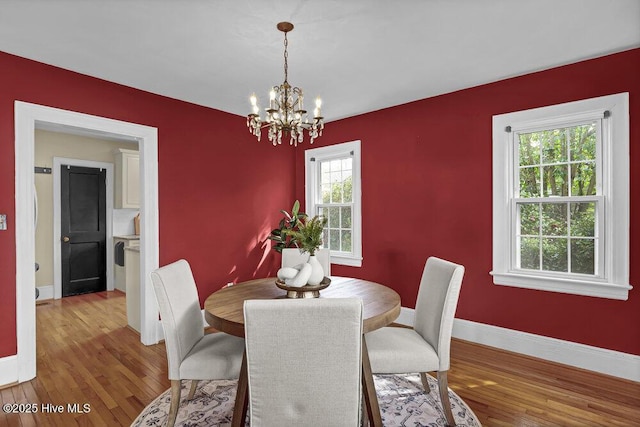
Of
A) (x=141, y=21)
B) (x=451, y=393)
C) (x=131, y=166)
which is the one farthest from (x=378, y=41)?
(x=131, y=166)

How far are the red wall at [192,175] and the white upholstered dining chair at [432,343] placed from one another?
2.41 m

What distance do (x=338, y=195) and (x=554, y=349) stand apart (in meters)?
2.80

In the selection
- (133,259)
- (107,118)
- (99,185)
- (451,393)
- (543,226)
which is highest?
(107,118)

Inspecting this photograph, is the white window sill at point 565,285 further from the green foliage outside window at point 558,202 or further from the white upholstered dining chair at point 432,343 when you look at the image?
the white upholstered dining chair at point 432,343

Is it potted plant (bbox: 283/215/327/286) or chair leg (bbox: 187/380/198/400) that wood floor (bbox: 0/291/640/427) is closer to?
chair leg (bbox: 187/380/198/400)

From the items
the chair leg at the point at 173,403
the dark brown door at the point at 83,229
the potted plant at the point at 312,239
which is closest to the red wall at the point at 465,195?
the potted plant at the point at 312,239

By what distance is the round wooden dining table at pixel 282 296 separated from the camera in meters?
1.70

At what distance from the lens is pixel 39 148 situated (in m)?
4.84

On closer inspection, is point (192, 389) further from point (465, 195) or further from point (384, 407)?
point (465, 195)

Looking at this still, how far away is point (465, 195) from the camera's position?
3.33m

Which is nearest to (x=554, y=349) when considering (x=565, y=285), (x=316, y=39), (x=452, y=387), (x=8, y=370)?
(x=565, y=285)

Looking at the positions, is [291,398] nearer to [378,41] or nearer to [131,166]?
[378,41]

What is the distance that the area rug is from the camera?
2.04m

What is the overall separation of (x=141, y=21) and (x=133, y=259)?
2.54 m
